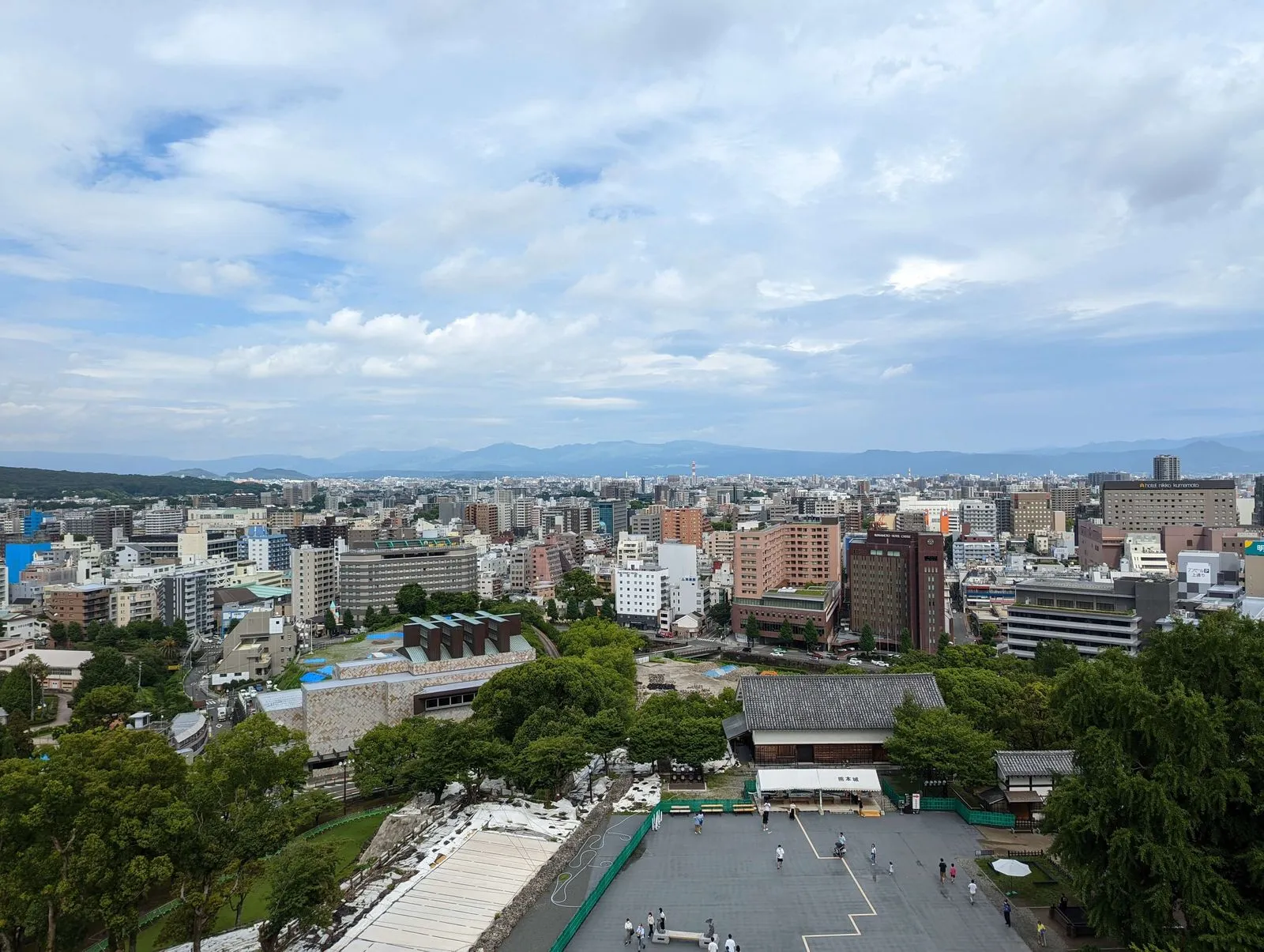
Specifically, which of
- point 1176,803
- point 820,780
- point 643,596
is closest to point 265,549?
point 643,596

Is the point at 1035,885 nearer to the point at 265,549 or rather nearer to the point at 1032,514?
the point at 265,549

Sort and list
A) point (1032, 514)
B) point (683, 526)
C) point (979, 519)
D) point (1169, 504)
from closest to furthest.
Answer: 1. point (1169, 504)
2. point (683, 526)
3. point (1032, 514)
4. point (979, 519)

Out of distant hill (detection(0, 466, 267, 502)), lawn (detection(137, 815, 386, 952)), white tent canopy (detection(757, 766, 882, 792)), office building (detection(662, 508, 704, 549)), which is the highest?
distant hill (detection(0, 466, 267, 502))

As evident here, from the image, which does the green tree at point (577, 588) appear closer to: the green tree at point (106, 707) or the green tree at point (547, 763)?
the green tree at point (106, 707)

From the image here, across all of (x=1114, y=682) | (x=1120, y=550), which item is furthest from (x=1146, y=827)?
(x=1120, y=550)

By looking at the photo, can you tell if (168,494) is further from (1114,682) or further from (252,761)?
(1114,682)

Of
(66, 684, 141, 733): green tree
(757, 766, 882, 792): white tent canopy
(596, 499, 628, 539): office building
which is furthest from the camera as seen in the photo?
(596, 499, 628, 539): office building

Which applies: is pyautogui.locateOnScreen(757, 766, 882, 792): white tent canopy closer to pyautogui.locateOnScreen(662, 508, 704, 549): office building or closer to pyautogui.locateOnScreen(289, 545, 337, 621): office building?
pyautogui.locateOnScreen(289, 545, 337, 621): office building

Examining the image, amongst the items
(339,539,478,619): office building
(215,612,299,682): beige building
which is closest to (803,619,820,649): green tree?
(339,539,478,619): office building
